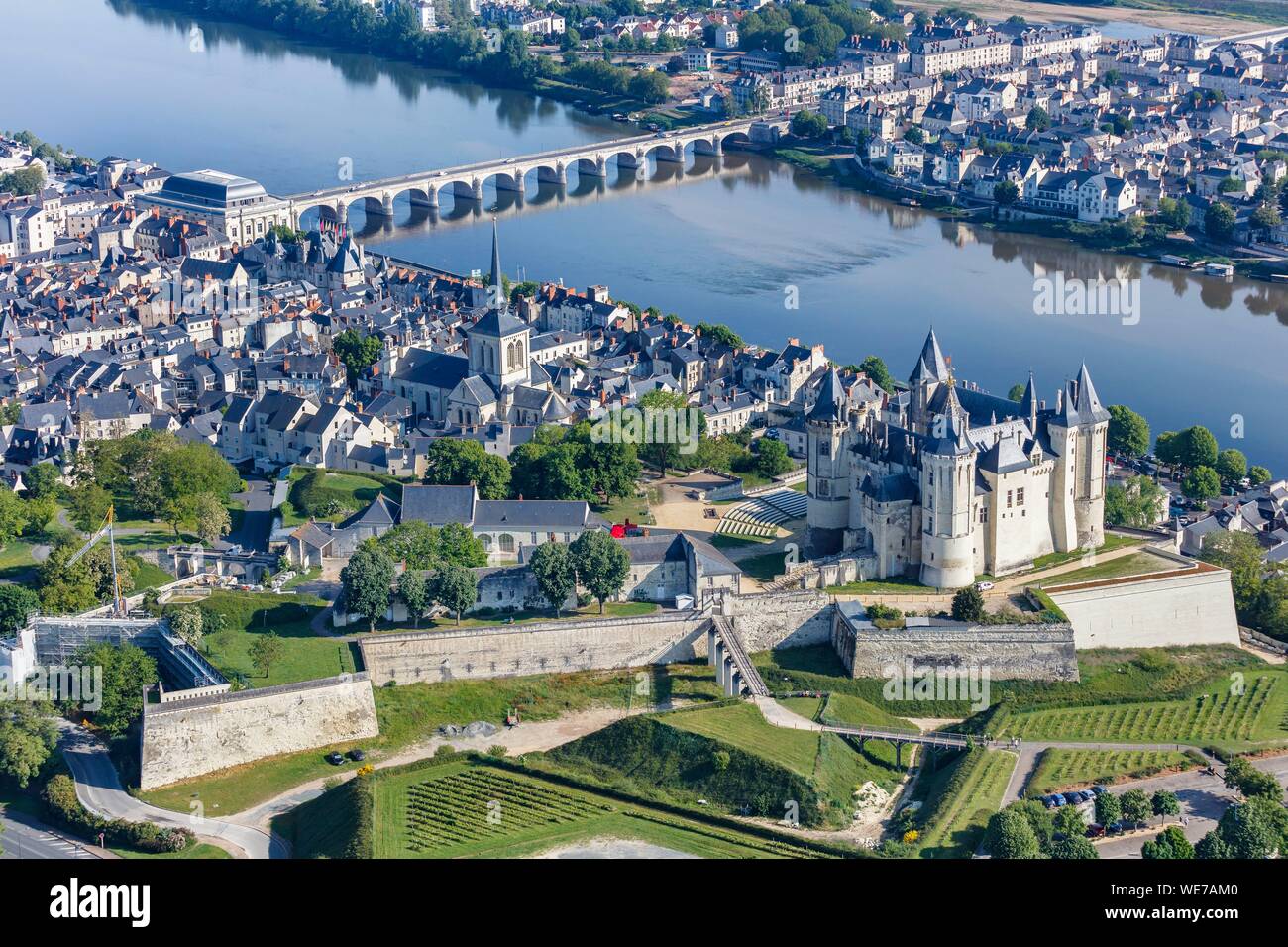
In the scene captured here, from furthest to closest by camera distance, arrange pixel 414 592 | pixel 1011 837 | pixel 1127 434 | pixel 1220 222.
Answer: pixel 1220 222 → pixel 1127 434 → pixel 414 592 → pixel 1011 837

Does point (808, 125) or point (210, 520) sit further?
point (808, 125)

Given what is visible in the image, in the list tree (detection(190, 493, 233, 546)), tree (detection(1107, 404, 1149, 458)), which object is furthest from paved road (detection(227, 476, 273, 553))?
tree (detection(1107, 404, 1149, 458))

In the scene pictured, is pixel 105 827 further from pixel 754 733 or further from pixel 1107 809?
pixel 1107 809

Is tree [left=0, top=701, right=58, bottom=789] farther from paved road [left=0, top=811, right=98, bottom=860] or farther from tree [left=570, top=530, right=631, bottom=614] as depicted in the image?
tree [left=570, top=530, right=631, bottom=614]

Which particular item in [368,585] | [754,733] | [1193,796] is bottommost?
[1193,796]

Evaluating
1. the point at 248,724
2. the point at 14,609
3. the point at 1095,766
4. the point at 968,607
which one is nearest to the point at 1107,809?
the point at 1095,766

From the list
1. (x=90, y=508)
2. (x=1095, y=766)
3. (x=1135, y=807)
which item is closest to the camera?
(x=1135, y=807)

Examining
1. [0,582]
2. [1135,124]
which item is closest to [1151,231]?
[1135,124]

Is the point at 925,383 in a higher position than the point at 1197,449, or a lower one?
higher

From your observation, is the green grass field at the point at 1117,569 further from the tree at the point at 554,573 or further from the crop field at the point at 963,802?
the tree at the point at 554,573
